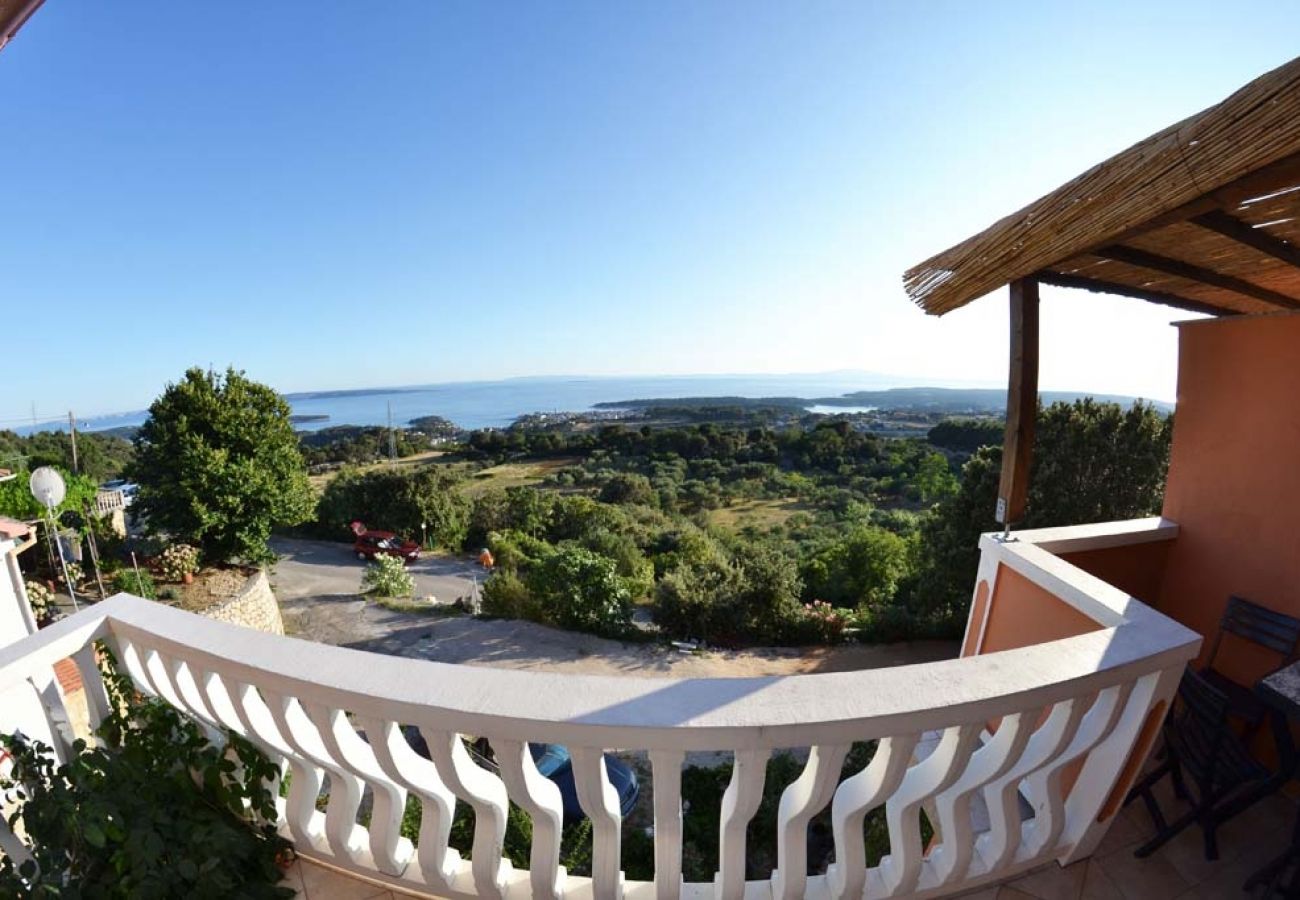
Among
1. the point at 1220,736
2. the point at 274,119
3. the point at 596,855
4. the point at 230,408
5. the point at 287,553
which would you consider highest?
the point at 274,119

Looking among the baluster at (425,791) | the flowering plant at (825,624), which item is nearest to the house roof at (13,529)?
the baluster at (425,791)

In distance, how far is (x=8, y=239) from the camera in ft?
31.8

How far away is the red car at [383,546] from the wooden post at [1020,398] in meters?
15.8

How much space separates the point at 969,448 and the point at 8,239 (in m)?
29.8

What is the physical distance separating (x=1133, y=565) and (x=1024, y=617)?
2.97 ft

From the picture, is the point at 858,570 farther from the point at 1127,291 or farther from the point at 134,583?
the point at 134,583

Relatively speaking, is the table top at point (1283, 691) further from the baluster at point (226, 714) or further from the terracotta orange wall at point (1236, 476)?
the baluster at point (226, 714)

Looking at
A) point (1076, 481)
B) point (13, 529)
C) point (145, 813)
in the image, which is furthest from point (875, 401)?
point (145, 813)

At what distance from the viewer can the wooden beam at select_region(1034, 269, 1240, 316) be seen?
6.59ft

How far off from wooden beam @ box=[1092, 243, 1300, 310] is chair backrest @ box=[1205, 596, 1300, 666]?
3.91ft

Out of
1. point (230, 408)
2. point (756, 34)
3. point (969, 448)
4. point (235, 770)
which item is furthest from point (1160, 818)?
point (969, 448)

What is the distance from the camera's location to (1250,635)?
1.92 m

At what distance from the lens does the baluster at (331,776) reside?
896 millimetres

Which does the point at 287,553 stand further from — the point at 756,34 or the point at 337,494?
the point at 756,34
